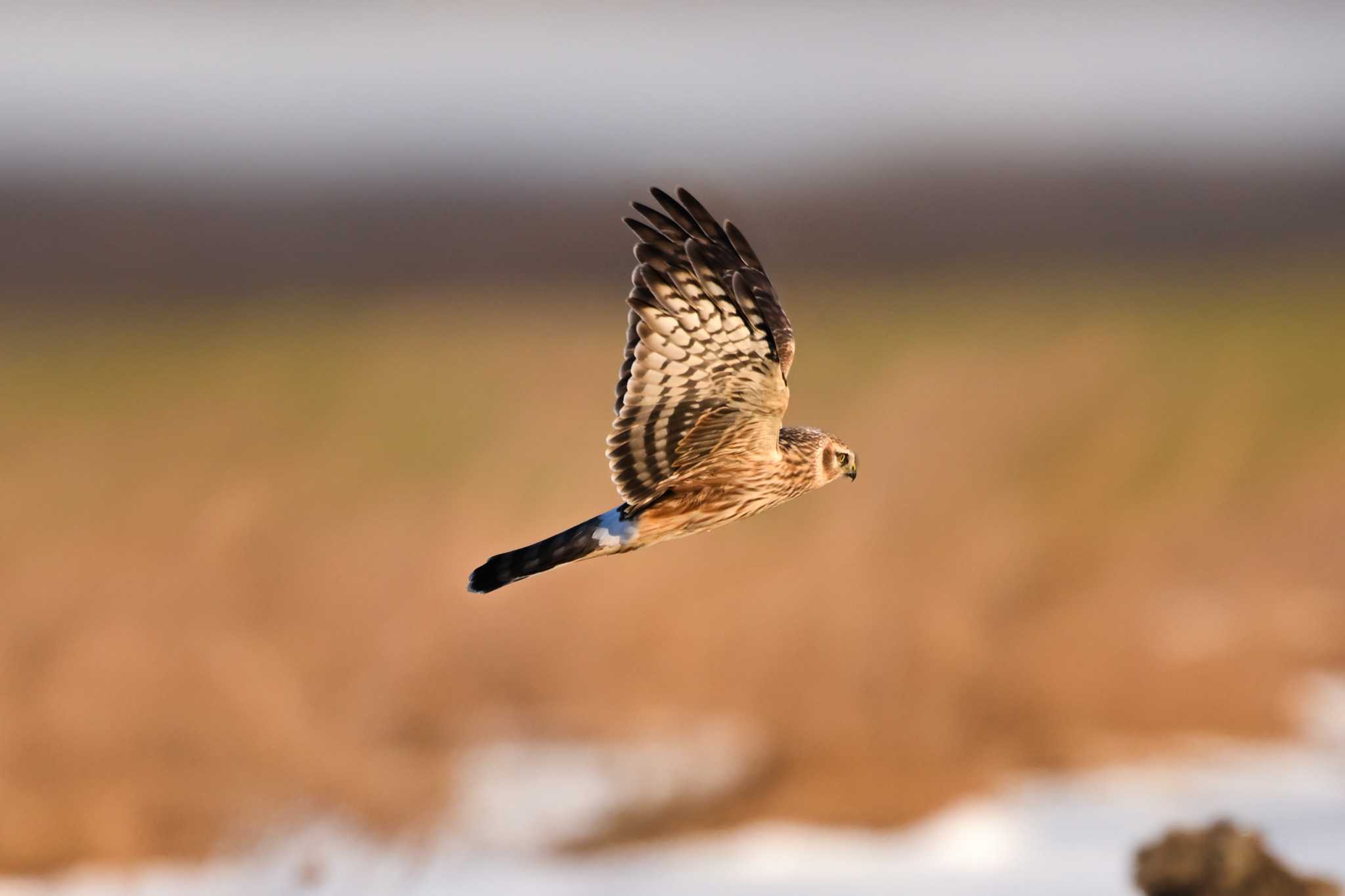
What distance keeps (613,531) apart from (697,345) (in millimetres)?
957

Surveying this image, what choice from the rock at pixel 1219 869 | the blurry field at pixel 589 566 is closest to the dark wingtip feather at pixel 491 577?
the rock at pixel 1219 869

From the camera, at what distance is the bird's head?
7.87 meters

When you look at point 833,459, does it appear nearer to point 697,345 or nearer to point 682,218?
point 697,345

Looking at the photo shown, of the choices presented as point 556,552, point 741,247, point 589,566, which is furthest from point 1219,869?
point 589,566

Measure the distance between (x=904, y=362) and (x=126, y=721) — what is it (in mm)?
15028

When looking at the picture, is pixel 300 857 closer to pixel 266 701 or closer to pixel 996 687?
pixel 266 701

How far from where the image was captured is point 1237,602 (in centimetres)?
2409

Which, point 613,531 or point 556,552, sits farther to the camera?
point 613,531

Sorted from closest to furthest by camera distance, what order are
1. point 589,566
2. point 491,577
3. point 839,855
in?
1. point 491,577
2. point 839,855
3. point 589,566

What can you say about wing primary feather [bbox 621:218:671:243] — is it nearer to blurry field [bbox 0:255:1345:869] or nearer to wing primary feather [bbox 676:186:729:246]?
wing primary feather [bbox 676:186:729:246]

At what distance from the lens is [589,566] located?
25.5 meters

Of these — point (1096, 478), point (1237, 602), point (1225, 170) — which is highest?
point (1225, 170)

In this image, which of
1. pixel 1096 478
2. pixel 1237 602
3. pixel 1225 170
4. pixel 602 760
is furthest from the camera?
pixel 1225 170

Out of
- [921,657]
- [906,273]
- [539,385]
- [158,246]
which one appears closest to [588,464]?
[539,385]
